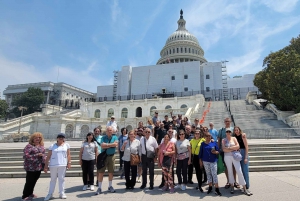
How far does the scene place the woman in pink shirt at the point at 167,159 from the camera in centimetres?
628

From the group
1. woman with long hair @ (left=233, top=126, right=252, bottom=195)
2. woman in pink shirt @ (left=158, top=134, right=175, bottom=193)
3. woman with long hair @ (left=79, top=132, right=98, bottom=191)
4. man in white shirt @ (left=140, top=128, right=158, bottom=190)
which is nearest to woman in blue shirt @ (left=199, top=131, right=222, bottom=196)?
woman with long hair @ (left=233, top=126, right=252, bottom=195)

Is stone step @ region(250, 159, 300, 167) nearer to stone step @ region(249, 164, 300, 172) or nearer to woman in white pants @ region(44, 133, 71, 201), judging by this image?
stone step @ region(249, 164, 300, 172)

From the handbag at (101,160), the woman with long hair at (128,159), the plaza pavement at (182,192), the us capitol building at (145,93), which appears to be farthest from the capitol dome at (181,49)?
the handbag at (101,160)

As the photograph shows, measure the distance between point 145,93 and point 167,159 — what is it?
65.9m

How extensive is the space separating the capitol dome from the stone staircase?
75622 millimetres

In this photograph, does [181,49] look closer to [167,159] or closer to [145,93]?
[145,93]

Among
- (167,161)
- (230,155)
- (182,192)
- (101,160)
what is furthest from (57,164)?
(230,155)

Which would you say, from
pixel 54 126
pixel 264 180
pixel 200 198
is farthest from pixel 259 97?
pixel 54 126

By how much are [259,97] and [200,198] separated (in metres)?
38.3

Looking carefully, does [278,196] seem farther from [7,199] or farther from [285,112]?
[285,112]

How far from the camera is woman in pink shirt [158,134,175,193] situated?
6.28 m

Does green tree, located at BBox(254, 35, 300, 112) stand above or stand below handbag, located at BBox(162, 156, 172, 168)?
above

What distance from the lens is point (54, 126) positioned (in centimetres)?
3756

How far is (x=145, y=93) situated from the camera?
72125 millimetres
